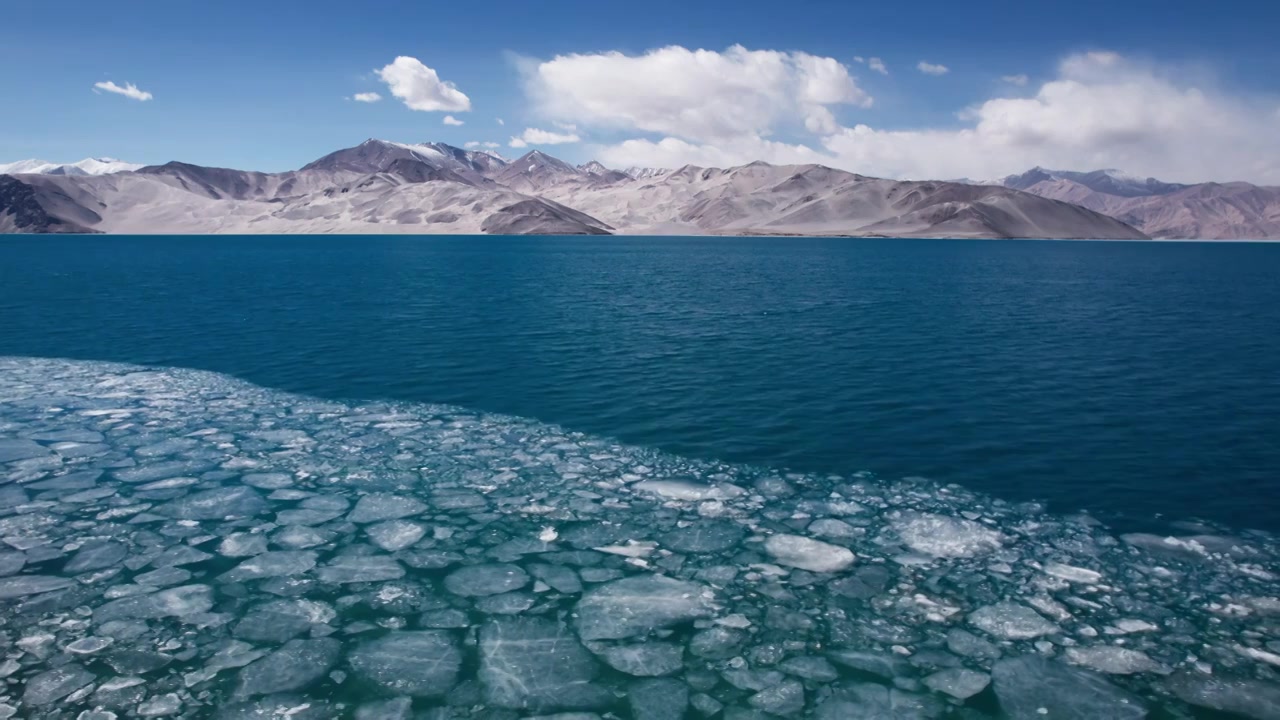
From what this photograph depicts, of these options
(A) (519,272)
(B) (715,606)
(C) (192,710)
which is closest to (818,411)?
(B) (715,606)

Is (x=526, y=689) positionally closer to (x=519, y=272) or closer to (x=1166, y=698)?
(x=1166, y=698)

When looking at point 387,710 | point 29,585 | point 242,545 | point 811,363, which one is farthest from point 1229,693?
point 811,363

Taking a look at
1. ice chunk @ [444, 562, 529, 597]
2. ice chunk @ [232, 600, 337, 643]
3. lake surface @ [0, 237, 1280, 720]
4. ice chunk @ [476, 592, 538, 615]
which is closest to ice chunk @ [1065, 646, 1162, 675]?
lake surface @ [0, 237, 1280, 720]

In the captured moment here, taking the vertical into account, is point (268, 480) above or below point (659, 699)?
above

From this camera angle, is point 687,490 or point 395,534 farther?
point 687,490

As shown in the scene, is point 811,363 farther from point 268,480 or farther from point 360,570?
point 360,570

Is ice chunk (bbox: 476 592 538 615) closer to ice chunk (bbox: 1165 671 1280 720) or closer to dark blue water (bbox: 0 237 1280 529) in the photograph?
dark blue water (bbox: 0 237 1280 529)

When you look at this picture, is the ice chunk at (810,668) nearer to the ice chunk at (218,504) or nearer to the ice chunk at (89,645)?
the ice chunk at (89,645)
